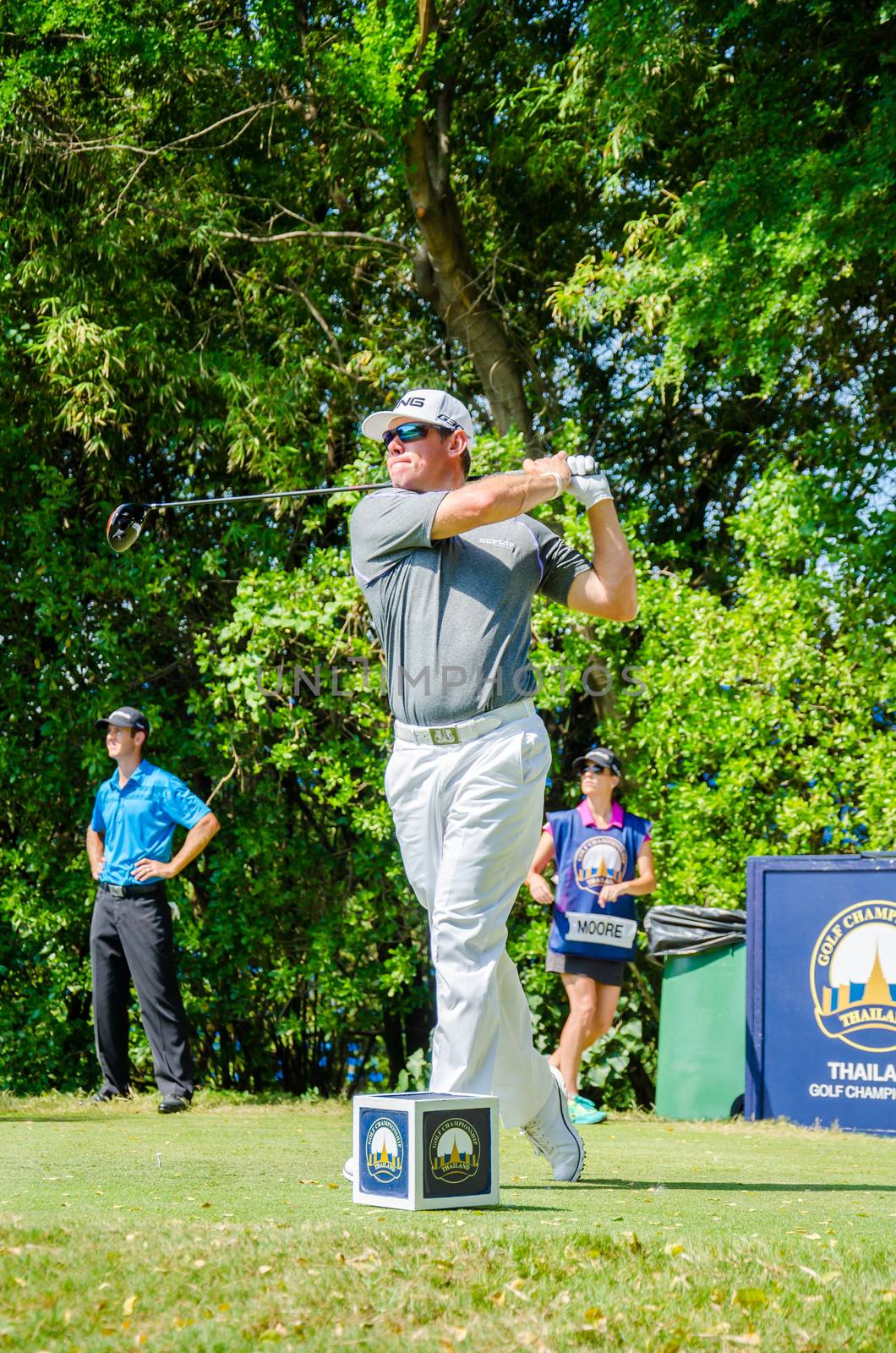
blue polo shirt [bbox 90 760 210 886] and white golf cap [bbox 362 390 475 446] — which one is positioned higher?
white golf cap [bbox 362 390 475 446]

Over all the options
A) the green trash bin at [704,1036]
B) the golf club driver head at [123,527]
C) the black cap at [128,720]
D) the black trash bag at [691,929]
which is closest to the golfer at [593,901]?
the black trash bag at [691,929]

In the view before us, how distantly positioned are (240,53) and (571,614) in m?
4.52

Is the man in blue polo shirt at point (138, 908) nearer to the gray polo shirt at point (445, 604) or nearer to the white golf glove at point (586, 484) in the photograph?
the gray polo shirt at point (445, 604)

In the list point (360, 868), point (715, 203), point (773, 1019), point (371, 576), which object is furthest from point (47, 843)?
point (371, 576)

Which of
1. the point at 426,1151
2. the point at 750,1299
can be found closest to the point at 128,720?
the point at 426,1151

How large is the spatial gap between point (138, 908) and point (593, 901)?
224 cm

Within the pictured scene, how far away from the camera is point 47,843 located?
9.97 m

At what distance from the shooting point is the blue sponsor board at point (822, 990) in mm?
6371

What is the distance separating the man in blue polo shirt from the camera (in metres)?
6.94

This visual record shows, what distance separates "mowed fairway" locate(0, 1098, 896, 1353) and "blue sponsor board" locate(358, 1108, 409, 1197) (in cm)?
9

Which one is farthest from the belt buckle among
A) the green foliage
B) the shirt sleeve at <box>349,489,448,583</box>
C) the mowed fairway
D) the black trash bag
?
the green foliage

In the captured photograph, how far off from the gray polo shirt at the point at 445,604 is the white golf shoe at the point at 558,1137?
3.65 ft

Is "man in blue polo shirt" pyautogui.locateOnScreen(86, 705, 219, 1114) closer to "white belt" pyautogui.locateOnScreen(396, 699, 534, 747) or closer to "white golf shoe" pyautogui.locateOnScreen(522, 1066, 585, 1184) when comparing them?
"white golf shoe" pyautogui.locateOnScreen(522, 1066, 585, 1184)

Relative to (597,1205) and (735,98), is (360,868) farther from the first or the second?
(597,1205)
